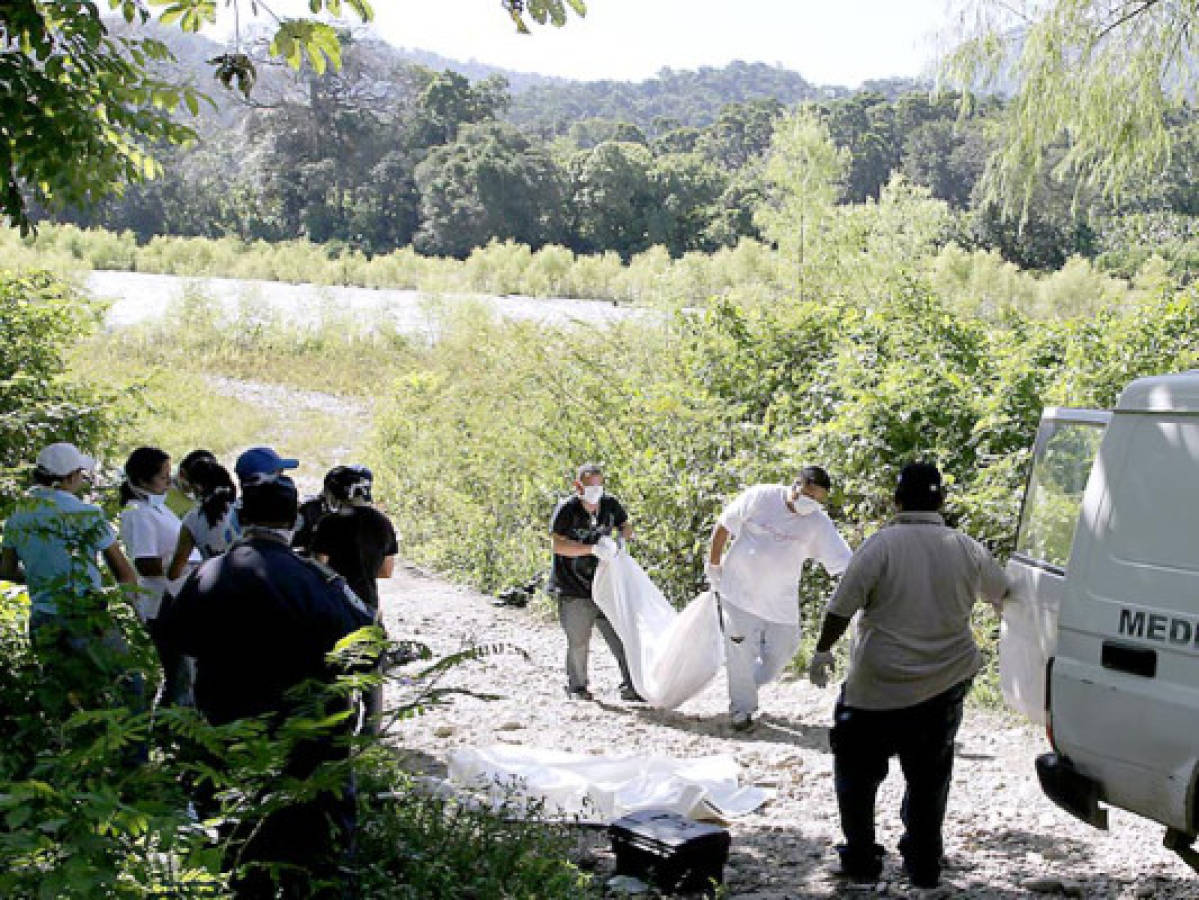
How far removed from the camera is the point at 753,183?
199 ft

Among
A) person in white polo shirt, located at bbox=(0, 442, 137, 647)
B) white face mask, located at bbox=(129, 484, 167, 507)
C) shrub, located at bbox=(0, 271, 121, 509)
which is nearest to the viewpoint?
person in white polo shirt, located at bbox=(0, 442, 137, 647)

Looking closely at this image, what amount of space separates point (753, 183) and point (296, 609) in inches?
2306

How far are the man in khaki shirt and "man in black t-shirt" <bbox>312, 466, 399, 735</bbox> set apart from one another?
2581 mm

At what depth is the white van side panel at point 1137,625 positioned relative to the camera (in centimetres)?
438

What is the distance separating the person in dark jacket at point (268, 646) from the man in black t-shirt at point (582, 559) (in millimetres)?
4816

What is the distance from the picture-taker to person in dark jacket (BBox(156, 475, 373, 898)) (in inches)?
155

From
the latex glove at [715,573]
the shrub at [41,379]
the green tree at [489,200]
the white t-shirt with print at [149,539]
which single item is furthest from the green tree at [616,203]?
the white t-shirt with print at [149,539]

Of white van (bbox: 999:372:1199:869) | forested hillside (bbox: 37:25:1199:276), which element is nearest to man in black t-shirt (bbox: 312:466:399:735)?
white van (bbox: 999:372:1199:869)

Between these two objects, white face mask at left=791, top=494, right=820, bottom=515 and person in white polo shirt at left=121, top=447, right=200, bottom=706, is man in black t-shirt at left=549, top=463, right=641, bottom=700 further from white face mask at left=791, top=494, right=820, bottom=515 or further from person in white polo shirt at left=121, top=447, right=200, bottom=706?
person in white polo shirt at left=121, top=447, right=200, bottom=706

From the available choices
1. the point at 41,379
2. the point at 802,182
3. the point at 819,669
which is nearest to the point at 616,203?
the point at 802,182

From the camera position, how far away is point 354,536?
22.5 ft

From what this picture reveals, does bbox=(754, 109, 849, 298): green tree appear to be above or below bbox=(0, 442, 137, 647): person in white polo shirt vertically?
above

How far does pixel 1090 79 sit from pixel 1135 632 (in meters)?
6.78

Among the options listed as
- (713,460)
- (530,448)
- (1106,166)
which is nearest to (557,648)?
(713,460)
